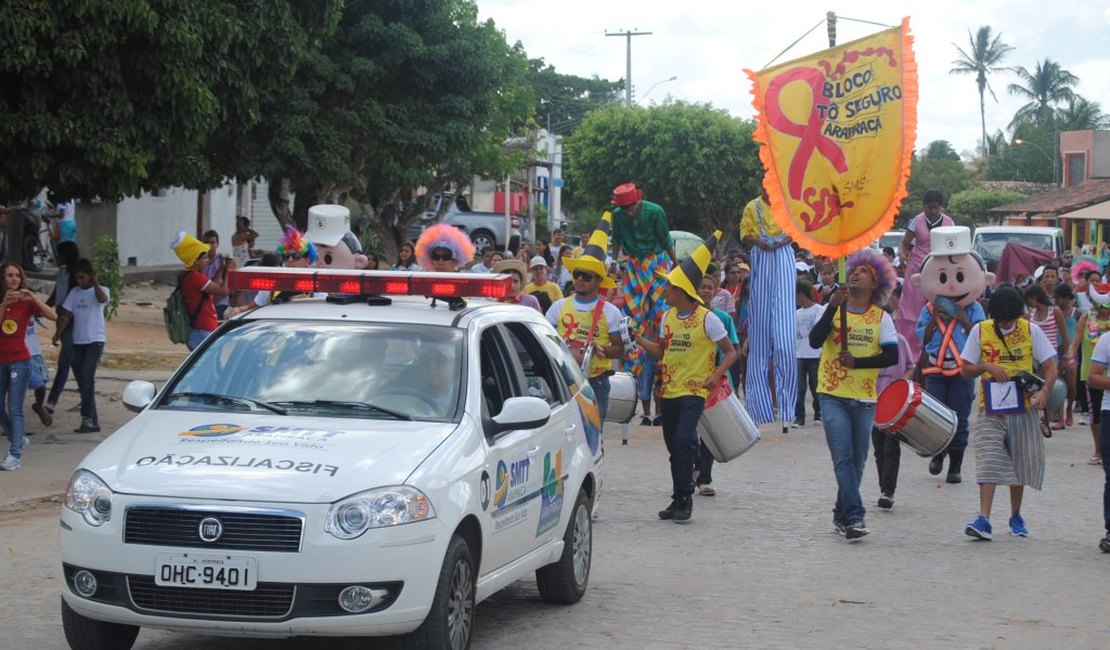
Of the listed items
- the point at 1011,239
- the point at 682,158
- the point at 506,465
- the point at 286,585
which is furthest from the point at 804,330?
the point at 682,158

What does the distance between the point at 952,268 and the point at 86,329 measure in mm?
7989

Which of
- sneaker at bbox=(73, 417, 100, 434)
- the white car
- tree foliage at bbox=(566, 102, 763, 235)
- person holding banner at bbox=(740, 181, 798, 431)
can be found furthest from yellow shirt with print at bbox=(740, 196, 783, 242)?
tree foliage at bbox=(566, 102, 763, 235)

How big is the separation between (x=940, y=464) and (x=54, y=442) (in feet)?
26.0

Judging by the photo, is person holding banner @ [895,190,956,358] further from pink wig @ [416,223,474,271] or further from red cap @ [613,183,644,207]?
pink wig @ [416,223,474,271]

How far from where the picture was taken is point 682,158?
59844 mm

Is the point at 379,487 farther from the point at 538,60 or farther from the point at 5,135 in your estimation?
the point at 538,60

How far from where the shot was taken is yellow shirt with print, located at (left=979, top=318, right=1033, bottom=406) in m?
10.6

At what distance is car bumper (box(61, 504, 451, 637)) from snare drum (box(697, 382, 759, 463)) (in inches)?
223

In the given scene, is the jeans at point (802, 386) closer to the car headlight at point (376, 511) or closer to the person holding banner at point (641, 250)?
the person holding banner at point (641, 250)

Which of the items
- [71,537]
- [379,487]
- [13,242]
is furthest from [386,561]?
[13,242]

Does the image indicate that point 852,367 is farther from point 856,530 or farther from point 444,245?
point 444,245

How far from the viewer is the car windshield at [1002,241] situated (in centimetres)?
3372

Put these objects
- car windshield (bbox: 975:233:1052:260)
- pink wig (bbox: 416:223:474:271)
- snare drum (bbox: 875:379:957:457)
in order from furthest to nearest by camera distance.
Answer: car windshield (bbox: 975:233:1052:260) → pink wig (bbox: 416:223:474:271) → snare drum (bbox: 875:379:957:457)

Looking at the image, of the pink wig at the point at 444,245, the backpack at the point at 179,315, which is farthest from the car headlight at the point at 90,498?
the backpack at the point at 179,315
